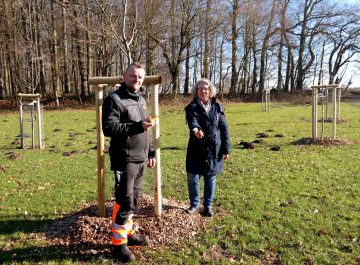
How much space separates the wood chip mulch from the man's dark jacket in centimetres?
119

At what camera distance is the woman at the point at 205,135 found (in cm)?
538

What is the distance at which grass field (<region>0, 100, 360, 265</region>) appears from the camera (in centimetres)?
460

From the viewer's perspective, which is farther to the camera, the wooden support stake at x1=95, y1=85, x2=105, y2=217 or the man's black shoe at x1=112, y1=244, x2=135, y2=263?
the wooden support stake at x1=95, y1=85, x2=105, y2=217

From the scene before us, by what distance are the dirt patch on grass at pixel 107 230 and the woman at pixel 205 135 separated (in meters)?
0.62

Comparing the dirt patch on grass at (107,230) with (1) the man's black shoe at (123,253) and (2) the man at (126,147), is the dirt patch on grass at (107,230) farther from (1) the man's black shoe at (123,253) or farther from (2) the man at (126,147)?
(2) the man at (126,147)

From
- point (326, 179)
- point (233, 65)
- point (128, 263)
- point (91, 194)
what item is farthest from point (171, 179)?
point (233, 65)

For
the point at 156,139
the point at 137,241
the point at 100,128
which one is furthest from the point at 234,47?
the point at 137,241

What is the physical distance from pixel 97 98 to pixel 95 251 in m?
2.12

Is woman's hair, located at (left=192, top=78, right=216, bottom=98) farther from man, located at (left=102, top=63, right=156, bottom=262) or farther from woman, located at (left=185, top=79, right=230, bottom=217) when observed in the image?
man, located at (left=102, top=63, right=156, bottom=262)

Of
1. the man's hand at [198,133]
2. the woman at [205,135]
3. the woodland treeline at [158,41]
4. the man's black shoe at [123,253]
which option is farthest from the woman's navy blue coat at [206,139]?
the woodland treeline at [158,41]

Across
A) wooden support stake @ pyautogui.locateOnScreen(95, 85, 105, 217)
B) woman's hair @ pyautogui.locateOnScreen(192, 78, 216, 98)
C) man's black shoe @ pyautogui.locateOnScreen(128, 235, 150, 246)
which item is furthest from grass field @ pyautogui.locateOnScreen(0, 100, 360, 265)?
woman's hair @ pyautogui.locateOnScreen(192, 78, 216, 98)

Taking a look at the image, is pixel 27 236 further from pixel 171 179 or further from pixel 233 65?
pixel 233 65

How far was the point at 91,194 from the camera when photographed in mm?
7223

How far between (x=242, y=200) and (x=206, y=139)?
1.87 meters
